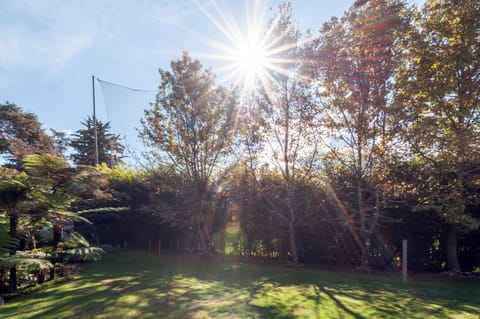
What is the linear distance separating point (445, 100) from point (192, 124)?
636 centimetres

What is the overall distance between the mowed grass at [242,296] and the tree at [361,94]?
1.97 m

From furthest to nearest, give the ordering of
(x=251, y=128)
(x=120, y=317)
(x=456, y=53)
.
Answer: (x=251, y=128) → (x=456, y=53) → (x=120, y=317)

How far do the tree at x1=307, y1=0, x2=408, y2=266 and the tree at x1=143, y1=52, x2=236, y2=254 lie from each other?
9.79ft

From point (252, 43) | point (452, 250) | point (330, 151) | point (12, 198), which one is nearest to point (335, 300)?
point (330, 151)

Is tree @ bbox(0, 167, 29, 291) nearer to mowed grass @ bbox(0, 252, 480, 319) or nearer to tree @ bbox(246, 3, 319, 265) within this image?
mowed grass @ bbox(0, 252, 480, 319)

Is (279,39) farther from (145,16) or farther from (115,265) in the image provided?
(115,265)

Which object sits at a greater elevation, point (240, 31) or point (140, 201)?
point (240, 31)

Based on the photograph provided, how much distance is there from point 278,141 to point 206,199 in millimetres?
3035

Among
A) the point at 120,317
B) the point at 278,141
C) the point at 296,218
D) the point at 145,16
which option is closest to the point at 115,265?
the point at 120,317

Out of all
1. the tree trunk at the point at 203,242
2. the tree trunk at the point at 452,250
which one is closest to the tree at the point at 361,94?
the tree trunk at the point at 452,250

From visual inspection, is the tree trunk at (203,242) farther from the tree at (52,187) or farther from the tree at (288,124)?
the tree at (52,187)

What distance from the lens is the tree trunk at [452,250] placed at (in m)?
5.95

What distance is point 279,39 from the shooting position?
699cm

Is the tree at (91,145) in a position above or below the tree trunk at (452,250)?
above
